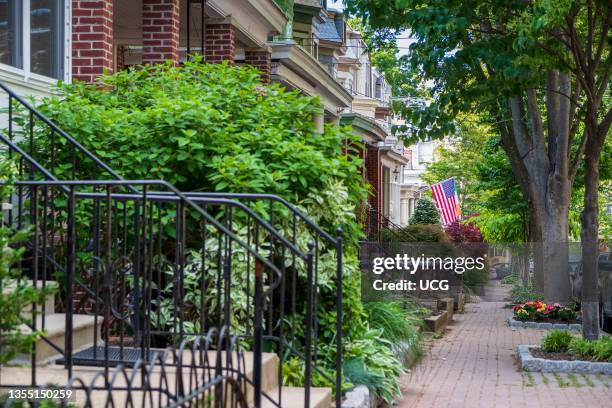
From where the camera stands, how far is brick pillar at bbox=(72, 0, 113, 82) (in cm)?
1146

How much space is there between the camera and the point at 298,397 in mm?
7441

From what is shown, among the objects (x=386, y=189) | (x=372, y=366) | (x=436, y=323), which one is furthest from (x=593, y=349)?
(x=386, y=189)

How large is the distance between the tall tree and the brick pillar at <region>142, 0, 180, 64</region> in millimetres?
3260

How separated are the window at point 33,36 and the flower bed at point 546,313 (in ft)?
41.8

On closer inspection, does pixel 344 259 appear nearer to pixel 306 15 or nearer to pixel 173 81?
pixel 173 81

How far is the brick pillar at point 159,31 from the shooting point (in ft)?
43.6

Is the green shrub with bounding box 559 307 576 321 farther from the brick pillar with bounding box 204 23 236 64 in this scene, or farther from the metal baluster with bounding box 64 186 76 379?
the metal baluster with bounding box 64 186 76 379

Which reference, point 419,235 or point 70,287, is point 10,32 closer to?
point 70,287

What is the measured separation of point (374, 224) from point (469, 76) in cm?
910

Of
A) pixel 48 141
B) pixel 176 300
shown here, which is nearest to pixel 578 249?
pixel 48 141

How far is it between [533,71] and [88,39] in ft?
23.5

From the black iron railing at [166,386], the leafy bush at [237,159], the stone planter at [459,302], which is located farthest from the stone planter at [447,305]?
the black iron railing at [166,386]

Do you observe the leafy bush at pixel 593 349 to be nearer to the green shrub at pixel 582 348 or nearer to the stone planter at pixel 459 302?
the green shrub at pixel 582 348

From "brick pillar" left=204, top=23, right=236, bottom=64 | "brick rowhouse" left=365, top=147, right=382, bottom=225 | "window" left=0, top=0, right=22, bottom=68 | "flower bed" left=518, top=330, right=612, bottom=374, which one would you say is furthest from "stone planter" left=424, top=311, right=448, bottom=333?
"brick rowhouse" left=365, top=147, right=382, bottom=225
